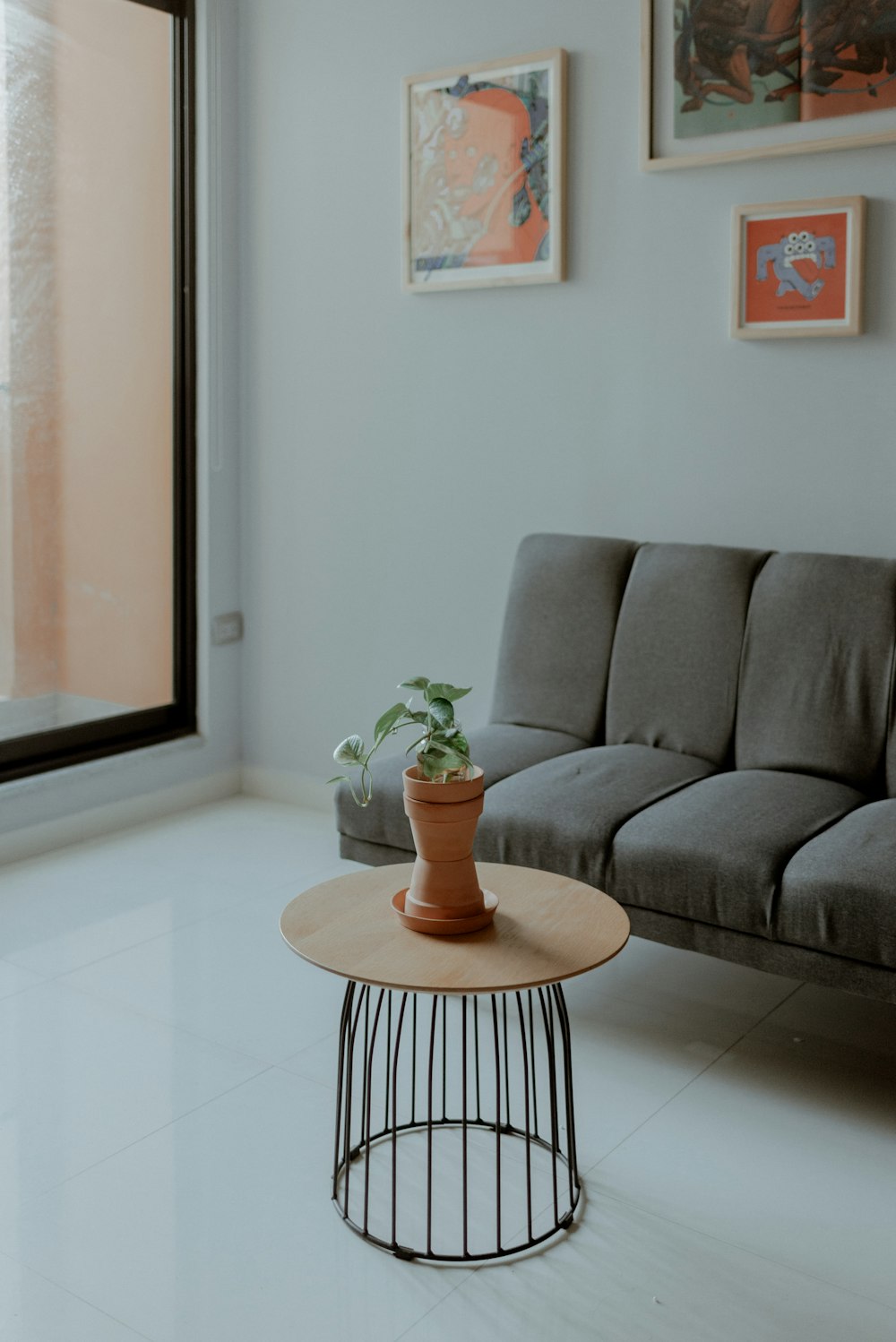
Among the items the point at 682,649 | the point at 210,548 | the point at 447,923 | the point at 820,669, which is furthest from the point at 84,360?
the point at 447,923

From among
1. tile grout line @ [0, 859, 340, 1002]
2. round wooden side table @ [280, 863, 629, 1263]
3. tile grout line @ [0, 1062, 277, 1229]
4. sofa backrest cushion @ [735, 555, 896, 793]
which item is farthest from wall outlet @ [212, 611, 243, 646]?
round wooden side table @ [280, 863, 629, 1263]

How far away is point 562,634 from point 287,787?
53.7 inches

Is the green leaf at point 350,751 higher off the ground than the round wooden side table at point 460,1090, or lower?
higher

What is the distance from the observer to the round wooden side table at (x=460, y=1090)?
5.98ft

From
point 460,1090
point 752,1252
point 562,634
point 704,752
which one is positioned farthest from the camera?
point 562,634

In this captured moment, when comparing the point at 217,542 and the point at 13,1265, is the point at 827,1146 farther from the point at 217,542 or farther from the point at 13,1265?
the point at 217,542

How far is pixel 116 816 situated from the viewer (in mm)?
3900

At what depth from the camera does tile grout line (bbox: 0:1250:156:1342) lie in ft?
5.70

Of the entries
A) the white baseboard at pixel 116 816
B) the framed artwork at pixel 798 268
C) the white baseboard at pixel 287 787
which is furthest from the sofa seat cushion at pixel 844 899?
the white baseboard at pixel 116 816

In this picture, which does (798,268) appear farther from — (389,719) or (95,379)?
(95,379)

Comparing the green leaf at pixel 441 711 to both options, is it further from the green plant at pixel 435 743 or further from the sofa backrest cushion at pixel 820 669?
the sofa backrest cushion at pixel 820 669

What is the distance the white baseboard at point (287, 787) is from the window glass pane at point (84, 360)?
412 millimetres

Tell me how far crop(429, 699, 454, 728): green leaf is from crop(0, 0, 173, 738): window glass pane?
216 cm

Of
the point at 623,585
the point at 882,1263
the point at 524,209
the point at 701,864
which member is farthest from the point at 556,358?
the point at 882,1263
